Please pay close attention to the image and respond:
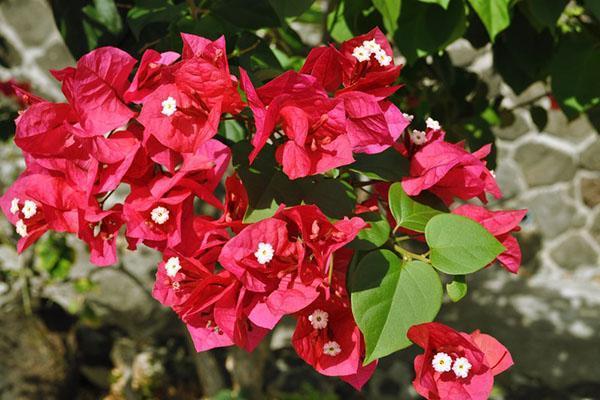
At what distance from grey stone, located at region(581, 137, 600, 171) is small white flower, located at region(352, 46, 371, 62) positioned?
2.79 m

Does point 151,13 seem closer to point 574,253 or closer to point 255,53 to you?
point 255,53

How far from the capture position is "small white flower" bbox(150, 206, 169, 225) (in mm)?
527

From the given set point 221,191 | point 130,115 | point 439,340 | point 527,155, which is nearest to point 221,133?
point 130,115

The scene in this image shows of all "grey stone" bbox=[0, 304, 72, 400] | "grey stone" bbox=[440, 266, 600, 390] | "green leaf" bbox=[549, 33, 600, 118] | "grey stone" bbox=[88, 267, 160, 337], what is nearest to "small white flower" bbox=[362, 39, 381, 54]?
"green leaf" bbox=[549, 33, 600, 118]

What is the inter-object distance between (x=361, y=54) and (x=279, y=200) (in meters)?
0.13

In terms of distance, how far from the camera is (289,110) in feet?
1.67

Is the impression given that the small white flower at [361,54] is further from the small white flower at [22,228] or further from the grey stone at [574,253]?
the grey stone at [574,253]

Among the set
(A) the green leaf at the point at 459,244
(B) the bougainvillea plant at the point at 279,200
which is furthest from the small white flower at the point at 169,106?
(A) the green leaf at the point at 459,244

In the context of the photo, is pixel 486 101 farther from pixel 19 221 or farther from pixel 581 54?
pixel 19 221

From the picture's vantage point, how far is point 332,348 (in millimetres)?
557

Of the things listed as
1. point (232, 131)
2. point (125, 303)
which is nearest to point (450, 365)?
point (232, 131)

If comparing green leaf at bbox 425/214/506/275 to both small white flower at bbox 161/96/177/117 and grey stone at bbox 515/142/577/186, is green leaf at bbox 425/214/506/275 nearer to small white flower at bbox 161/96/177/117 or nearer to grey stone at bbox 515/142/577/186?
small white flower at bbox 161/96/177/117

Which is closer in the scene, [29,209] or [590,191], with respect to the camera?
[29,209]

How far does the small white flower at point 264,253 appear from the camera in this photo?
1.62 ft
